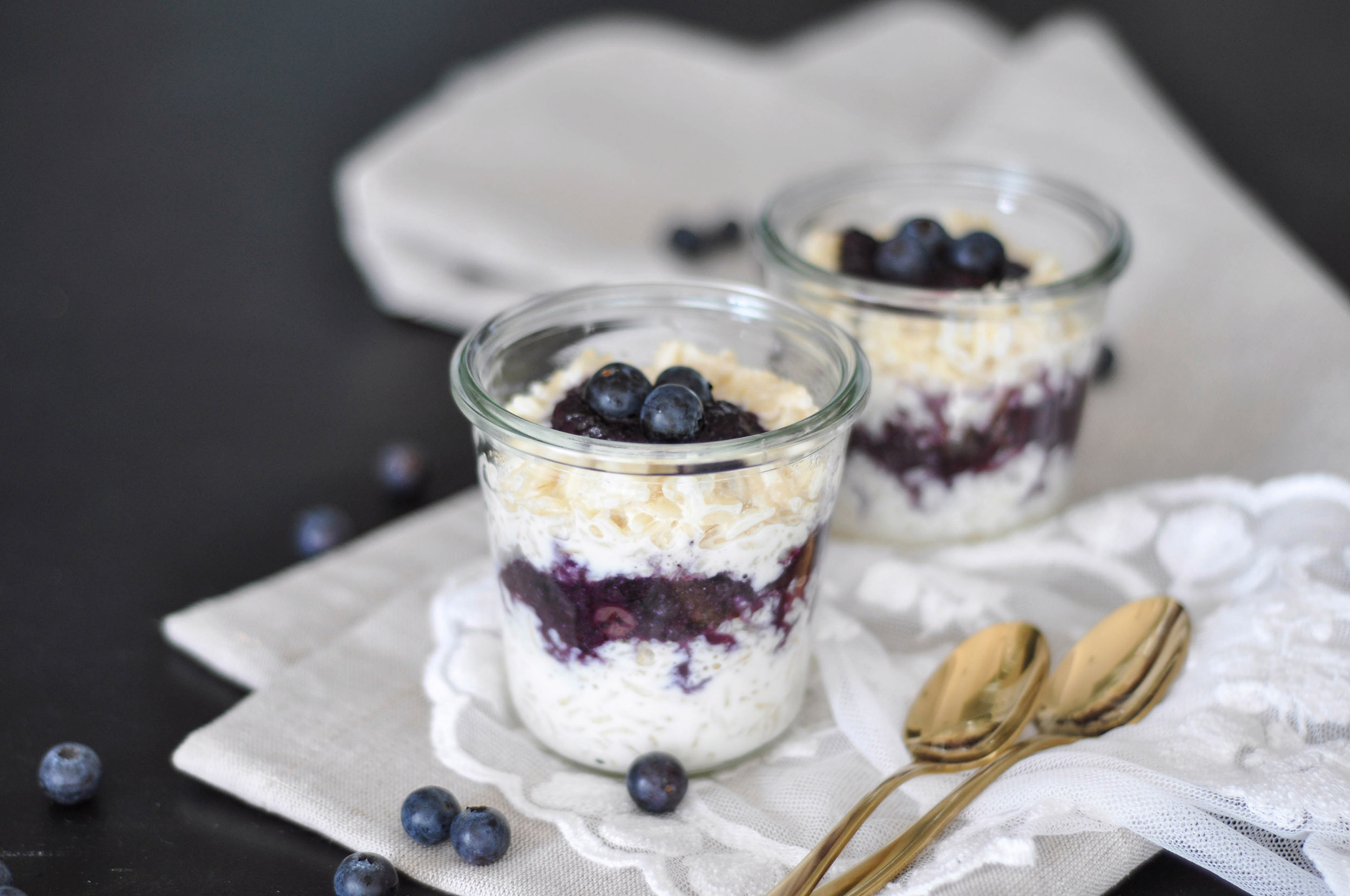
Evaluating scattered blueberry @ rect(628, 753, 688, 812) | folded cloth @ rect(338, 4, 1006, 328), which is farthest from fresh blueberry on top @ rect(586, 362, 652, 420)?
folded cloth @ rect(338, 4, 1006, 328)

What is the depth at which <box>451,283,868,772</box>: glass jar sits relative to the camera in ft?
3.12

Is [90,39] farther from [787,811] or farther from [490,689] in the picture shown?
[787,811]

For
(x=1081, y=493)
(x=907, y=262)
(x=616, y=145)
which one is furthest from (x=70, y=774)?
(x=616, y=145)

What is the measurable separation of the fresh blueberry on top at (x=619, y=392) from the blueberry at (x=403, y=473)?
1.82 ft

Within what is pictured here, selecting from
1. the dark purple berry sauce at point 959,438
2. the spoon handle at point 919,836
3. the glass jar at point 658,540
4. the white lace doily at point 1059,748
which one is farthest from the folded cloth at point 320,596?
the spoon handle at point 919,836

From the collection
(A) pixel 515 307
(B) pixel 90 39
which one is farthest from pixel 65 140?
(A) pixel 515 307

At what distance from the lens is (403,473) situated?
1520 mm

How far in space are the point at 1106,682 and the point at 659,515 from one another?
0.47 meters

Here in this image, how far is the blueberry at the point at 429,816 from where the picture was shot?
99cm

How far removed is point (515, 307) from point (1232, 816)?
28.9 inches

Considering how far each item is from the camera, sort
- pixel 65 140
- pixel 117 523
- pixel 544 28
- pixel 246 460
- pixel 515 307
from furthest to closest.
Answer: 1. pixel 544 28
2. pixel 65 140
3. pixel 246 460
4. pixel 117 523
5. pixel 515 307

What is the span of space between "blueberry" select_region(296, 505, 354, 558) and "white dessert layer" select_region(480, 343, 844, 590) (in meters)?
0.45

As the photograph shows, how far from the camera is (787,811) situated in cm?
104

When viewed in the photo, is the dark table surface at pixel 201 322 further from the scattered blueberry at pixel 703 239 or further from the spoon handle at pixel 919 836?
the scattered blueberry at pixel 703 239
